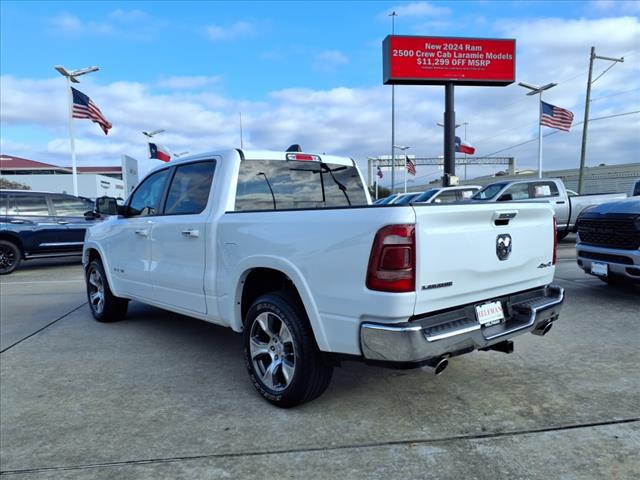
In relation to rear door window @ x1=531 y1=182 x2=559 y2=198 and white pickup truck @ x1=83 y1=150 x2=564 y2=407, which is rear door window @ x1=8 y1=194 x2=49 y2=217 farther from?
rear door window @ x1=531 y1=182 x2=559 y2=198

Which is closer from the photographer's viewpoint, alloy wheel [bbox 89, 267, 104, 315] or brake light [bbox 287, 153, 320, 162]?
brake light [bbox 287, 153, 320, 162]

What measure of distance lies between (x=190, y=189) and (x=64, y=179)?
5557cm

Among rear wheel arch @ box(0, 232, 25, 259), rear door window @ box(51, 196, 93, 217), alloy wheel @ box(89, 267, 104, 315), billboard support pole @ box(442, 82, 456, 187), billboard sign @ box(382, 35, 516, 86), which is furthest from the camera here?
billboard support pole @ box(442, 82, 456, 187)

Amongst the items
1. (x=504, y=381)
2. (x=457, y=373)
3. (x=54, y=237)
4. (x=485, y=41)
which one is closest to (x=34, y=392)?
(x=457, y=373)

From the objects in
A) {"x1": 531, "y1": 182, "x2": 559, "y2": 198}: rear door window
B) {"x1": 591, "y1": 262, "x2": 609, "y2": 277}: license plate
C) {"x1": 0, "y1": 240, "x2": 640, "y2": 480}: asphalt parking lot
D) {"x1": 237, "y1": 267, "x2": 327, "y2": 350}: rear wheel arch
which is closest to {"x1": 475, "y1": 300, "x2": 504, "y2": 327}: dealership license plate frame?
{"x1": 0, "y1": 240, "x2": 640, "y2": 480}: asphalt parking lot

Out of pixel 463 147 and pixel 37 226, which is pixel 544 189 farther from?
pixel 463 147

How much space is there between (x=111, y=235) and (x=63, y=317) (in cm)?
166

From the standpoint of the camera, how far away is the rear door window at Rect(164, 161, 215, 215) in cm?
418

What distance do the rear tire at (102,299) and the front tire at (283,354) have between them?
2.96m

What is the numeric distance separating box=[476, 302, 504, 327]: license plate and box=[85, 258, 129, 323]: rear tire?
14.6 ft

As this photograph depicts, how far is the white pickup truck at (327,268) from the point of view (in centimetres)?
268

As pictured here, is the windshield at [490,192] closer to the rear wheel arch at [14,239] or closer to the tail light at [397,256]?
the tail light at [397,256]

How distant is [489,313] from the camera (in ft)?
10.2

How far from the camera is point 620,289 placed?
718 centimetres
